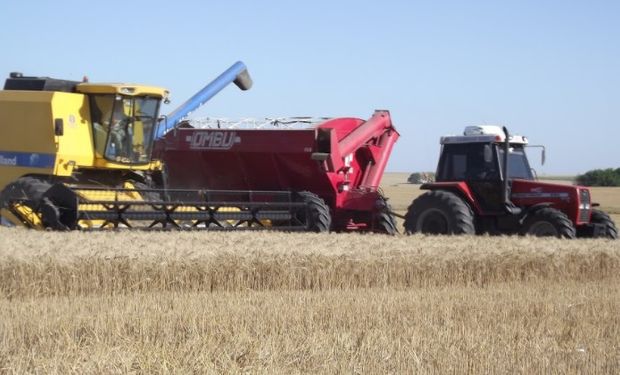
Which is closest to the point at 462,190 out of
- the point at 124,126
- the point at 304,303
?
the point at 124,126

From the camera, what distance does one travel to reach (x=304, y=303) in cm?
793

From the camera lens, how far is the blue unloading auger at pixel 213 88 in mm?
18781

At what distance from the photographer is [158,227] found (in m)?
12.1

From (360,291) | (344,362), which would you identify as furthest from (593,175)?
(344,362)

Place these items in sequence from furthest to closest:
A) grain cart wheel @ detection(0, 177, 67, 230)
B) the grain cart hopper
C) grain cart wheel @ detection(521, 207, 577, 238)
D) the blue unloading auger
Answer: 1. the blue unloading auger
2. grain cart wheel @ detection(521, 207, 577, 238)
3. the grain cart hopper
4. grain cart wheel @ detection(0, 177, 67, 230)

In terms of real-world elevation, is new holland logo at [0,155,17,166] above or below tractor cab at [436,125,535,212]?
below

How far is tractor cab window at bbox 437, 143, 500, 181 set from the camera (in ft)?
45.3

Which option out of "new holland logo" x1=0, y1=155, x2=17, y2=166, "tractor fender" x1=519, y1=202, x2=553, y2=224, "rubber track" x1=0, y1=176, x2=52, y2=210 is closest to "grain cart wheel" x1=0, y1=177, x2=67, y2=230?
"rubber track" x1=0, y1=176, x2=52, y2=210

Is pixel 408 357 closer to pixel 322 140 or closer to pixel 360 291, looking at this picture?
pixel 360 291

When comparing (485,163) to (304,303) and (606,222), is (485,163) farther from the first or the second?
(304,303)

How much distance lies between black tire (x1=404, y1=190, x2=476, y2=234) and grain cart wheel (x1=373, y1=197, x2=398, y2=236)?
0.55 meters

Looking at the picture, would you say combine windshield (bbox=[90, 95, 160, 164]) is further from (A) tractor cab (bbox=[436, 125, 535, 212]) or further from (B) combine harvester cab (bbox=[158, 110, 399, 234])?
(A) tractor cab (bbox=[436, 125, 535, 212])

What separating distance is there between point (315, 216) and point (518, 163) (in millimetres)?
3058

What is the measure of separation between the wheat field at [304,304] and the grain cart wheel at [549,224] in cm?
90
